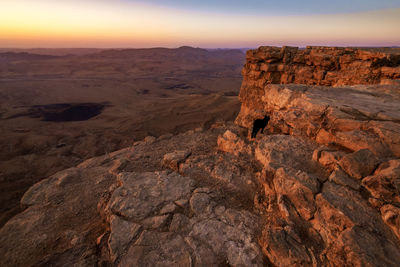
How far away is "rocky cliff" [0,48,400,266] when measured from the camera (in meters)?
2.78

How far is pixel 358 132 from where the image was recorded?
149 inches

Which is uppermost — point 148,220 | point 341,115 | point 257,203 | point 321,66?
point 321,66

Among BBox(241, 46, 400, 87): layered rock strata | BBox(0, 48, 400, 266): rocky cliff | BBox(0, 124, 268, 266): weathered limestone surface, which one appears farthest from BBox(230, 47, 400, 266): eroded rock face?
BBox(241, 46, 400, 87): layered rock strata

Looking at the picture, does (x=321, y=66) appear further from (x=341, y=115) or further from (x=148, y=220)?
(x=148, y=220)

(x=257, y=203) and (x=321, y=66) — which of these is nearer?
(x=257, y=203)

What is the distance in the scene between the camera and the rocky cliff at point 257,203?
9.13 feet

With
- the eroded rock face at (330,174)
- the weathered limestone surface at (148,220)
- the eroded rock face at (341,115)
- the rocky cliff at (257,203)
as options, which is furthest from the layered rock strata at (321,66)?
the weathered limestone surface at (148,220)

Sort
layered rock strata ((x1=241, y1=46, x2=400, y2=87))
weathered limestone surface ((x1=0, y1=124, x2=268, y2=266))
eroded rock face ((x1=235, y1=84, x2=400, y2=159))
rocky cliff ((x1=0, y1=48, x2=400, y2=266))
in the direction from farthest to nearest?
layered rock strata ((x1=241, y1=46, x2=400, y2=87)) → eroded rock face ((x1=235, y1=84, x2=400, y2=159)) → weathered limestone surface ((x1=0, y1=124, x2=268, y2=266)) → rocky cliff ((x1=0, y1=48, x2=400, y2=266))

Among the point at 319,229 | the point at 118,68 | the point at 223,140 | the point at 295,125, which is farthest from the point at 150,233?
the point at 118,68

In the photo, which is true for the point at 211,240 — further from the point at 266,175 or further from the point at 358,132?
the point at 358,132

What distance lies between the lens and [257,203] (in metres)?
3.74

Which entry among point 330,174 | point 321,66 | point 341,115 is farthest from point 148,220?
point 321,66

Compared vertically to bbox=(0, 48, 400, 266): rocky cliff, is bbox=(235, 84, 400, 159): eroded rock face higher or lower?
higher

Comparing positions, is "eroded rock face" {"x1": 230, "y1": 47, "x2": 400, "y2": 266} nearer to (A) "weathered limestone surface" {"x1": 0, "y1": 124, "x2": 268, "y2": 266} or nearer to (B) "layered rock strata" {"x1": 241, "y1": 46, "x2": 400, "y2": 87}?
(A) "weathered limestone surface" {"x1": 0, "y1": 124, "x2": 268, "y2": 266}
